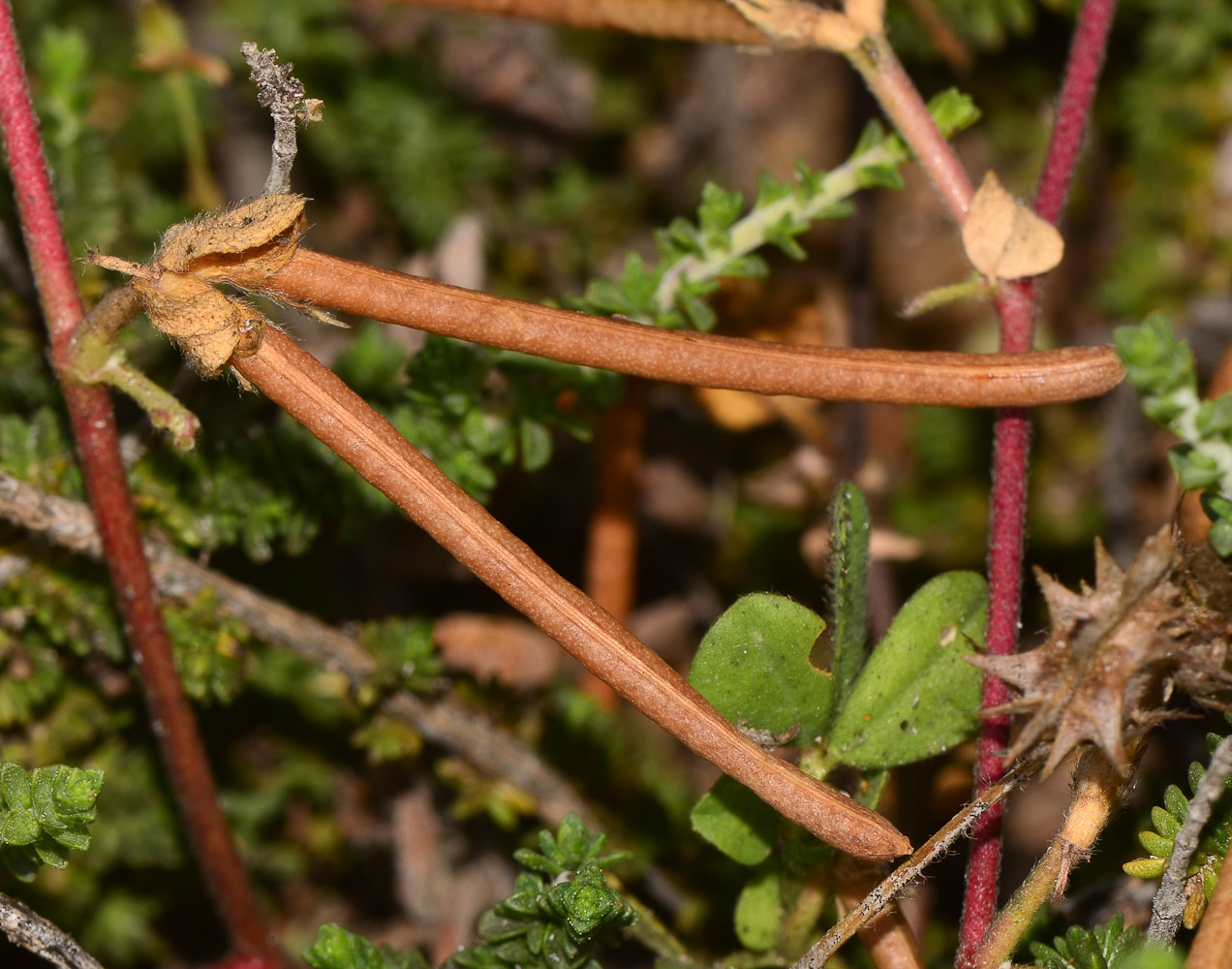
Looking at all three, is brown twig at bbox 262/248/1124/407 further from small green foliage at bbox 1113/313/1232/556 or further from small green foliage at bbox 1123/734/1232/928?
small green foliage at bbox 1123/734/1232/928

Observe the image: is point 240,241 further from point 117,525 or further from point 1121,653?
point 1121,653

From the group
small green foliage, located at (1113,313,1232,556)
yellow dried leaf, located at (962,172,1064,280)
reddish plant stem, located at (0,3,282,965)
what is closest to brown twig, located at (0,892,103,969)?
reddish plant stem, located at (0,3,282,965)

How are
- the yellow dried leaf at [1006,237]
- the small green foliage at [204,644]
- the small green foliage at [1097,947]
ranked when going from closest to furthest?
the small green foliage at [1097,947]
the yellow dried leaf at [1006,237]
the small green foliage at [204,644]

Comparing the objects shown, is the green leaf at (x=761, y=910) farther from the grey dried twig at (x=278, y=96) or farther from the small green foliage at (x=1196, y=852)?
the grey dried twig at (x=278, y=96)

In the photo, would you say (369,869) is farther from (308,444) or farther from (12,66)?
(12,66)

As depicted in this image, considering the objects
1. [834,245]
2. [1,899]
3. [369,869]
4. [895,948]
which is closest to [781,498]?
[834,245]

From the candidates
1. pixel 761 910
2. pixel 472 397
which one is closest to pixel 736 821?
pixel 761 910

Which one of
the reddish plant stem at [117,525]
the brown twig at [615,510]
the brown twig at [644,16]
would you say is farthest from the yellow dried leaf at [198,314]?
the brown twig at [615,510]
